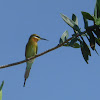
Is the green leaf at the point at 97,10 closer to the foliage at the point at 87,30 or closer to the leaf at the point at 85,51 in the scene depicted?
the foliage at the point at 87,30

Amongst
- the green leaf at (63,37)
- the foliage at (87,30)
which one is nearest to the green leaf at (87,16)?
the foliage at (87,30)

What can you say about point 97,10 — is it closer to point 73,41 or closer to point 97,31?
point 97,31

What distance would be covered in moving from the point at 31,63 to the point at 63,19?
2.26 m

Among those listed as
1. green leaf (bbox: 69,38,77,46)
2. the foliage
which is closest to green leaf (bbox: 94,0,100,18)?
the foliage

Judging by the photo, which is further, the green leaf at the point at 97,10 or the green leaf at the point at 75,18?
the green leaf at the point at 75,18

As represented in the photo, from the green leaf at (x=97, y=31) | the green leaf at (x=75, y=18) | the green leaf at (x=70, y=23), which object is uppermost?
the green leaf at (x=75, y=18)

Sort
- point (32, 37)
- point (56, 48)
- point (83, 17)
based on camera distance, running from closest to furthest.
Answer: point (56, 48) → point (83, 17) → point (32, 37)

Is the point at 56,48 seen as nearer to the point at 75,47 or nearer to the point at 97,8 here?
the point at 75,47

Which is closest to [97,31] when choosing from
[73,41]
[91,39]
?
[91,39]

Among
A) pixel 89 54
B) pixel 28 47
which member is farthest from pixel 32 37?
pixel 89 54

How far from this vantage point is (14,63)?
1950 mm

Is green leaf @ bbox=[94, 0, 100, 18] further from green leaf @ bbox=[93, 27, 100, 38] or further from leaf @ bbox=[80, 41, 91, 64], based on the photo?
leaf @ bbox=[80, 41, 91, 64]

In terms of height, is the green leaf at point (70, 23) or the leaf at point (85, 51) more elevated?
the green leaf at point (70, 23)

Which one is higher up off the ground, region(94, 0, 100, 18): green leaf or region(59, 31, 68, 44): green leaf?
region(94, 0, 100, 18): green leaf
